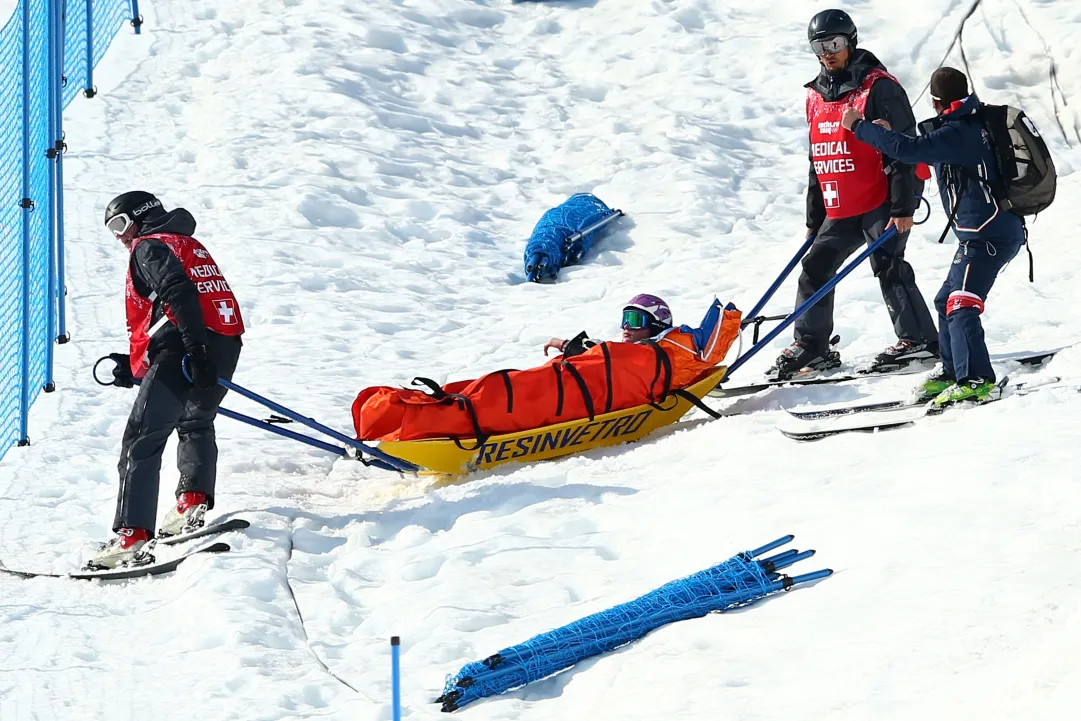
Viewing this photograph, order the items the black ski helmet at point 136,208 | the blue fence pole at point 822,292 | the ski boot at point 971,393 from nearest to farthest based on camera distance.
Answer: the ski boot at point 971,393
the black ski helmet at point 136,208
the blue fence pole at point 822,292

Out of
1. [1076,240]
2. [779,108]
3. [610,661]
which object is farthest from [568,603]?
[779,108]

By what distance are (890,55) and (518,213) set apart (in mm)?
4044

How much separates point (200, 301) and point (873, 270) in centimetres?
343

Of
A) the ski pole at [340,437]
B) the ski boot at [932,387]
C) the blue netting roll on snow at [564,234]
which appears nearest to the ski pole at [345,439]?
the ski pole at [340,437]

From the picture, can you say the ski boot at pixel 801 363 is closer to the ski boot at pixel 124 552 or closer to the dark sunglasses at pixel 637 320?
the dark sunglasses at pixel 637 320

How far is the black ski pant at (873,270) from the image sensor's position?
6562mm

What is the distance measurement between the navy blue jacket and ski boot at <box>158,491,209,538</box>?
3479 mm

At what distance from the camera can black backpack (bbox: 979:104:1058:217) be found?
18.0 ft

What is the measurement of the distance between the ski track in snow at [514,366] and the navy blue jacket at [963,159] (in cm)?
92

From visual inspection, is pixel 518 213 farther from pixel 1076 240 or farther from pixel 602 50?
pixel 1076 240

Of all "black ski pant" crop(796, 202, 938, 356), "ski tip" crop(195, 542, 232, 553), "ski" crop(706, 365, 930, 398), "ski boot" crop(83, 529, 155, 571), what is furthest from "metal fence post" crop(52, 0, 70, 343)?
"black ski pant" crop(796, 202, 938, 356)

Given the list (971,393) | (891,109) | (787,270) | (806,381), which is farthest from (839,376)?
(891,109)

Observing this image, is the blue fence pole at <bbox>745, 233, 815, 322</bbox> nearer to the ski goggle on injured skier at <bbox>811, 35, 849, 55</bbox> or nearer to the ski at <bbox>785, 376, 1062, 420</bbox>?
the ski at <bbox>785, 376, 1062, 420</bbox>

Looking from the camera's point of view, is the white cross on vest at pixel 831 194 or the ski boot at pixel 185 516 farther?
the white cross on vest at pixel 831 194
